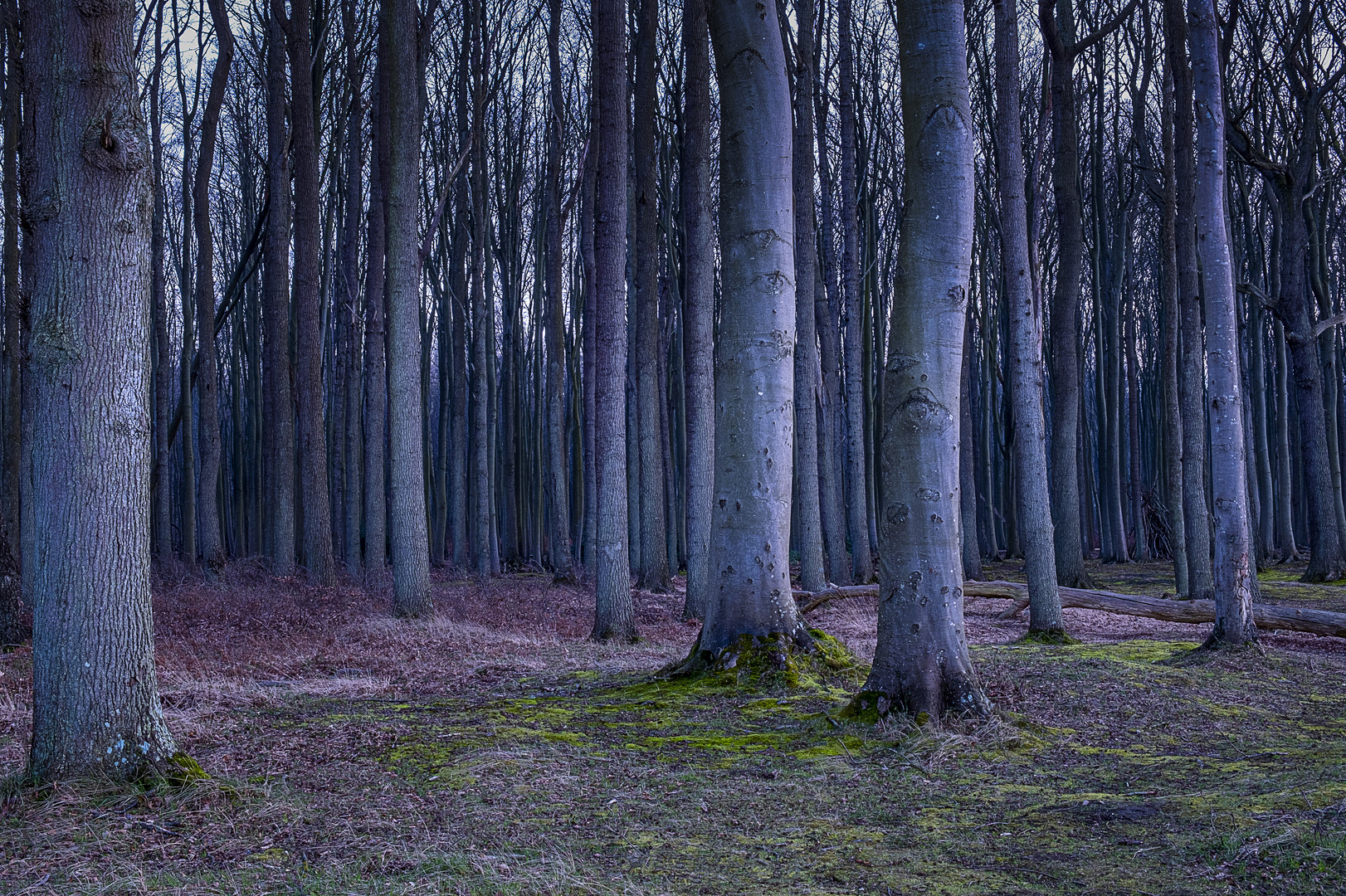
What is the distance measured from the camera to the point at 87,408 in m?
4.01

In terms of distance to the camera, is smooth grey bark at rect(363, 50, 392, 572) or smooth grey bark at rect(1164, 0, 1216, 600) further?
smooth grey bark at rect(363, 50, 392, 572)

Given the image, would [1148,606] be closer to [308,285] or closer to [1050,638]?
[1050,638]

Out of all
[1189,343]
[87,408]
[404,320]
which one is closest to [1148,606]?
[1189,343]

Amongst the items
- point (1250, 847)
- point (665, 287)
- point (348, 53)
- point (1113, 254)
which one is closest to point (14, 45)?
point (348, 53)

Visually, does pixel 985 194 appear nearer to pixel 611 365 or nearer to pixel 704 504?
pixel 704 504

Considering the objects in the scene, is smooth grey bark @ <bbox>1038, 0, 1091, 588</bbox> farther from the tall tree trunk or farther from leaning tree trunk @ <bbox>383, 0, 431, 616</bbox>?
the tall tree trunk

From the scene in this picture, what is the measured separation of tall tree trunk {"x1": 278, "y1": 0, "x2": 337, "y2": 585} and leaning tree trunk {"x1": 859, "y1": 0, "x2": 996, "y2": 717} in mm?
10770

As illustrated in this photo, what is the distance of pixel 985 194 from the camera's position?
73.6 ft

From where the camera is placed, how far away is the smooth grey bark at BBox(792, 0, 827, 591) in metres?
13.3

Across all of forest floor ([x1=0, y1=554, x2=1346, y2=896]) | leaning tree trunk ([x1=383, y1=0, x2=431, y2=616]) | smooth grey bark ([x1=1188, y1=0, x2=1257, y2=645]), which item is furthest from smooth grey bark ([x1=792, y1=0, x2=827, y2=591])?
smooth grey bark ([x1=1188, y1=0, x2=1257, y2=645])

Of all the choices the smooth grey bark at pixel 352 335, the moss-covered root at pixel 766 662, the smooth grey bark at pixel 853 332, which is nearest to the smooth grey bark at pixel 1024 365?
the moss-covered root at pixel 766 662

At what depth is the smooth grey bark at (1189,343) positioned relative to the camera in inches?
447

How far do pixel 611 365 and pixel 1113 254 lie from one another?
17712mm

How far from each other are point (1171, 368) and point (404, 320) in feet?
34.8
